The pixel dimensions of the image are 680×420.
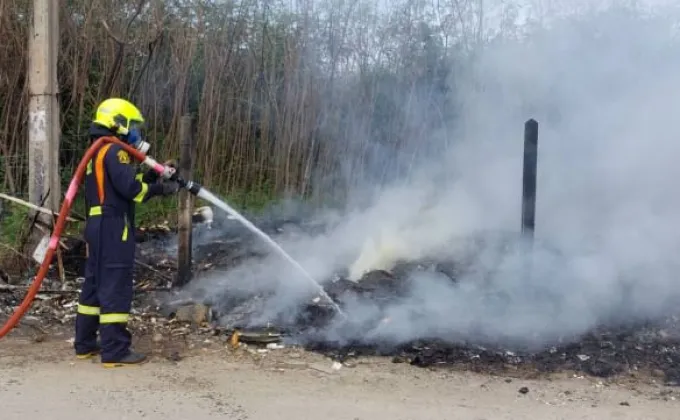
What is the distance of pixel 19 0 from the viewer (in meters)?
8.72

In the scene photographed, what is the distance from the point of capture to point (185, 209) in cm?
603

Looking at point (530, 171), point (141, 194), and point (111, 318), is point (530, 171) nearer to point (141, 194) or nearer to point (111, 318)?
point (141, 194)

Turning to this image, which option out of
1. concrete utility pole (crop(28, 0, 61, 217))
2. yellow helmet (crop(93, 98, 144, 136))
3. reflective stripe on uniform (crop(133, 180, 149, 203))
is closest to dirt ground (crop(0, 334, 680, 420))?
reflective stripe on uniform (crop(133, 180, 149, 203))

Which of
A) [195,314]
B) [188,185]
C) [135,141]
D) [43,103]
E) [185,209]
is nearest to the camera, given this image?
[135,141]

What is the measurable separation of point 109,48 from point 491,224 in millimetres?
5988

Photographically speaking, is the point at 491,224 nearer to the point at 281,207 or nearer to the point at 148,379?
the point at 281,207

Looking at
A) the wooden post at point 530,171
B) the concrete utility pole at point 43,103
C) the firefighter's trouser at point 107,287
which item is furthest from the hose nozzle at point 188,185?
the wooden post at point 530,171

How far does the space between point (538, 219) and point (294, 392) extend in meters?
3.65

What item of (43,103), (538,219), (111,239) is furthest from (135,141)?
(538,219)

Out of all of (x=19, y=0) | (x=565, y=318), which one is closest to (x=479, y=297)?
(x=565, y=318)

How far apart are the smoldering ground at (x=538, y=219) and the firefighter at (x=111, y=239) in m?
1.24

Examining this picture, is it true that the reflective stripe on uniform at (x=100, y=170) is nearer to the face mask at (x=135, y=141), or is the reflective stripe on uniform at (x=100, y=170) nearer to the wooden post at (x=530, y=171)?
the face mask at (x=135, y=141)

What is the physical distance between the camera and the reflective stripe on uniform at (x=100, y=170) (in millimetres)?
4551

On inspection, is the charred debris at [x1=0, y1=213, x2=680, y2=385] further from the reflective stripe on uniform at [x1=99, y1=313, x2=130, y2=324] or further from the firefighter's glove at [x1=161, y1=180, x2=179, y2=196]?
the firefighter's glove at [x1=161, y1=180, x2=179, y2=196]
